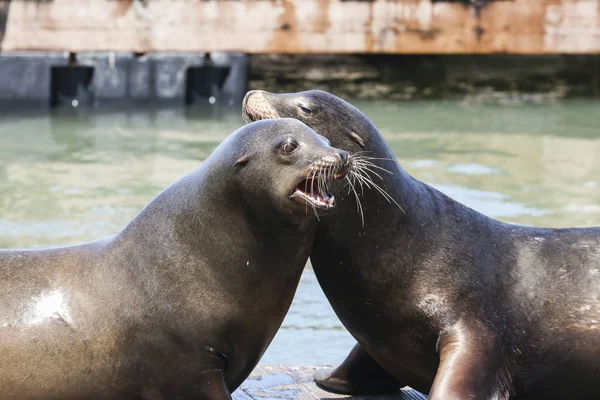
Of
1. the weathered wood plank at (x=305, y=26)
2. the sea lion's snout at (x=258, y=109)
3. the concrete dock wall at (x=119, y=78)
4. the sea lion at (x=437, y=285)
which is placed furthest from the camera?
the weathered wood plank at (x=305, y=26)

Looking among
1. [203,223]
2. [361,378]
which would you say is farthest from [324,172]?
[361,378]

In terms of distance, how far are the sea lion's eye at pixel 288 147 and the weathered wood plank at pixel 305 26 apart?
43.2 ft

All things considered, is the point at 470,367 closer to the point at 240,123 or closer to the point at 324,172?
the point at 324,172

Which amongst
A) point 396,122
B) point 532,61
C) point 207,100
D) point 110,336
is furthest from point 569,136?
point 110,336

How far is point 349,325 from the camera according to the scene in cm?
501

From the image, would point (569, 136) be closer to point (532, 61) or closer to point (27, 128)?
point (532, 61)

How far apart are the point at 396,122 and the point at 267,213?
42.6 ft

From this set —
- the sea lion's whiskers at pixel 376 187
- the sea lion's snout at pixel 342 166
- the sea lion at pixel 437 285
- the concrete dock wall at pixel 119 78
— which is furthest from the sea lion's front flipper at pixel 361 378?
the concrete dock wall at pixel 119 78

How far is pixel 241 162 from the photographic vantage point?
14.8 feet

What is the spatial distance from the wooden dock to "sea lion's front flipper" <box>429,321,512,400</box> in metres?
0.62

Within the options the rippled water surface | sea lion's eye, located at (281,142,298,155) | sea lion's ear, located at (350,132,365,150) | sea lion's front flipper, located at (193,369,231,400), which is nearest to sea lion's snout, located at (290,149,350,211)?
sea lion's eye, located at (281,142,298,155)

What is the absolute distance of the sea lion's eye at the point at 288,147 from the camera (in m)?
4.46

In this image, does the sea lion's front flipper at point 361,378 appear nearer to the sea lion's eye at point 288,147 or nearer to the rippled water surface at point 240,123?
the sea lion's eye at point 288,147

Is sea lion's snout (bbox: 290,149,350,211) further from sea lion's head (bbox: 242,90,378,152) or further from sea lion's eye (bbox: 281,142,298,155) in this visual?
sea lion's head (bbox: 242,90,378,152)
